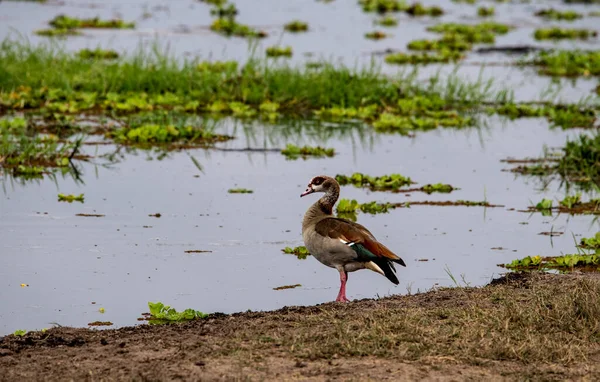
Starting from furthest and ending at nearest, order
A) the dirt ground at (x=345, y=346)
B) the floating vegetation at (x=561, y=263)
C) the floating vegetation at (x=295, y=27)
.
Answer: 1. the floating vegetation at (x=295, y=27)
2. the floating vegetation at (x=561, y=263)
3. the dirt ground at (x=345, y=346)

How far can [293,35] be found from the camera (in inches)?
1059

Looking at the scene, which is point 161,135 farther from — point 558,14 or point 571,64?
point 558,14

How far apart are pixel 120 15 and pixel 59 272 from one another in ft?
74.3

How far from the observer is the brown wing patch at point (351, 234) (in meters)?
8.09

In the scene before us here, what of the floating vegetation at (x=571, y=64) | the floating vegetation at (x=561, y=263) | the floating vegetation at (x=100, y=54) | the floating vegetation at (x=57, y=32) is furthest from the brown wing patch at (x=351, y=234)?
the floating vegetation at (x=57, y=32)

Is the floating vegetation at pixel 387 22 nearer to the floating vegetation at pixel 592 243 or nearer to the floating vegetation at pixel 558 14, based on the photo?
the floating vegetation at pixel 558 14

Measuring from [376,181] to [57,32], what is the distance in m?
13.7

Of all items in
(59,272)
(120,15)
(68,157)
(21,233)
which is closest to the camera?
(59,272)

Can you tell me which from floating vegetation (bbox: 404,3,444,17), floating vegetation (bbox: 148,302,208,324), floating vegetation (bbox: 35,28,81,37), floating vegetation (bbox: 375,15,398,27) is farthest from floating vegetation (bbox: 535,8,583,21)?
floating vegetation (bbox: 148,302,208,324)

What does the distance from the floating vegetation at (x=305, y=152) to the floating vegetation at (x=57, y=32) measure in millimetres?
11261

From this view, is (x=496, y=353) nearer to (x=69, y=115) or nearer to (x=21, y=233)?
(x=21, y=233)

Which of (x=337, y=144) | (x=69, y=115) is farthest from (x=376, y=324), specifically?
(x=69, y=115)

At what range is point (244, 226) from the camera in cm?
1061

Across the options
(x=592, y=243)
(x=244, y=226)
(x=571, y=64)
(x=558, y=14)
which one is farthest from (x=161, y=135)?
(x=558, y=14)
